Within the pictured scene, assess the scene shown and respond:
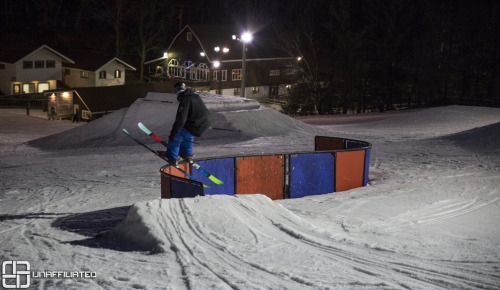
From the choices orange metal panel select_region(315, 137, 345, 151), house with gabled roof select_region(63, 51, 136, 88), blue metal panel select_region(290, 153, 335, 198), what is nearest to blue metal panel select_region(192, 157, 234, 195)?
blue metal panel select_region(290, 153, 335, 198)

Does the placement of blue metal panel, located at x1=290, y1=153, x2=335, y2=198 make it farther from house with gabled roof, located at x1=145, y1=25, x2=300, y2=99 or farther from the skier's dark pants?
house with gabled roof, located at x1=145, y1=25, x2=300, y2=99

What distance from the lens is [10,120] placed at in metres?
31.0

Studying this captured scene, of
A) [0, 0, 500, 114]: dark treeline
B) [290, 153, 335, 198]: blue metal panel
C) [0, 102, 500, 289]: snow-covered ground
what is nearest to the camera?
[0, 102, 500, 289]: snow-covered ground

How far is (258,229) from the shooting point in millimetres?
7188

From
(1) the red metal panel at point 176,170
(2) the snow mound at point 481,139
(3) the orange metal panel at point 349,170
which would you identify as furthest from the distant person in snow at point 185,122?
(2) the snow mound at point 481,139

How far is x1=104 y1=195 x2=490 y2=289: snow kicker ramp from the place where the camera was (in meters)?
5.49

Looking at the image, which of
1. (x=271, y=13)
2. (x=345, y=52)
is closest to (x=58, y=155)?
(x=345, y=52)

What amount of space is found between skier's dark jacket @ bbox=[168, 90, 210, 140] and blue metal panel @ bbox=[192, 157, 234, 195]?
0.69m

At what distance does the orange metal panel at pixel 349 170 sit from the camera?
37.6ft

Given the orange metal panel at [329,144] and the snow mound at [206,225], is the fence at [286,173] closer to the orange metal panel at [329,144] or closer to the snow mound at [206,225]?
the orange metal panel at [329,144]

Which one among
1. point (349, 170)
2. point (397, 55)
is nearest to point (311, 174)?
point (349, 170)

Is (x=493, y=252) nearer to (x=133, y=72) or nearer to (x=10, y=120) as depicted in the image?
(x=10, y=120)

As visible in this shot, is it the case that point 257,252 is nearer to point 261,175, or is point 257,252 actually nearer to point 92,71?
point 261,175

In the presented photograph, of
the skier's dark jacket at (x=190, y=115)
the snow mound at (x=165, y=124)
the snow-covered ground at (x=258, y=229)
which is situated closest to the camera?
the snow-covered ground at (x=258, y=229)
